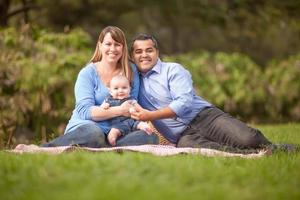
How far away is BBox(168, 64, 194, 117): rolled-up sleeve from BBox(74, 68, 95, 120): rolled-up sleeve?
0.79 metres

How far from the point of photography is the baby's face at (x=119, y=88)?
6.53 meters

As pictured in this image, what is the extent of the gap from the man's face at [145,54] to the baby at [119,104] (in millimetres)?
401

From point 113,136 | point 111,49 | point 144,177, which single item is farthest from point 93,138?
point 144,177

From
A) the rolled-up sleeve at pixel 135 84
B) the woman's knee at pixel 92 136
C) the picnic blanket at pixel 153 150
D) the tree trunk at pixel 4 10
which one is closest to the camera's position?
the picnic blanket at pixel 153 150

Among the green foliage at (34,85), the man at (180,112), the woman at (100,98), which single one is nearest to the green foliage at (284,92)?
the green foliage at (34,85)

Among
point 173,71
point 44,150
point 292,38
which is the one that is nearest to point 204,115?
point 173,71

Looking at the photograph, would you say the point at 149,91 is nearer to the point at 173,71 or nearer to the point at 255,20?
the point at 173,71

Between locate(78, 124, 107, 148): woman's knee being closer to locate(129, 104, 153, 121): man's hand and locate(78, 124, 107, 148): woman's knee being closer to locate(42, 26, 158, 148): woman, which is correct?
locate(42, 26, 158, 148): woman

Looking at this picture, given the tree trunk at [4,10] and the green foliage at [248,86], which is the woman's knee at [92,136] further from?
the tree trunk at [4,10]

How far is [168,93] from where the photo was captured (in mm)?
6812

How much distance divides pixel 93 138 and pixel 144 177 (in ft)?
6.30

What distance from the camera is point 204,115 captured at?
6.86 metres

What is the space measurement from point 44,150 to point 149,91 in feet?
4.40

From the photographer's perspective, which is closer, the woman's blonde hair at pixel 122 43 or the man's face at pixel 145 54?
the woman's blonde hair at pixel 122 43
